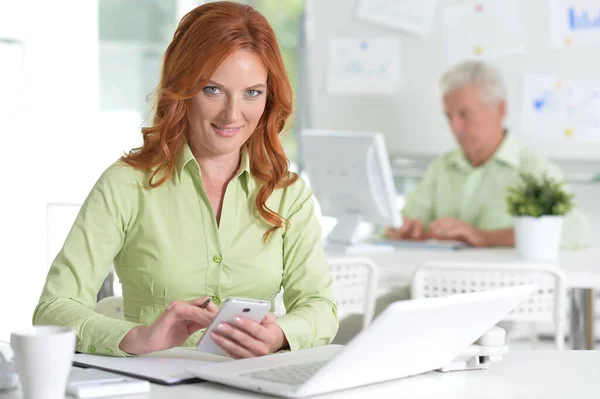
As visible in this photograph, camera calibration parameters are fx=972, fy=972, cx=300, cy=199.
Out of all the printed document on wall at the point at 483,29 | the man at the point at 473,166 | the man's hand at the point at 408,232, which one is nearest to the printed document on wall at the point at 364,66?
the printed document on wall at the point at 483,29

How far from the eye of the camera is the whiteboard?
4523mm

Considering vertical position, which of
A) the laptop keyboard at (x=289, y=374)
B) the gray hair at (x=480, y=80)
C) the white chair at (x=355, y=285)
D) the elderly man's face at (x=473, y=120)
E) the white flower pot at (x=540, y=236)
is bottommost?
the white chair at (x=355, y=285)

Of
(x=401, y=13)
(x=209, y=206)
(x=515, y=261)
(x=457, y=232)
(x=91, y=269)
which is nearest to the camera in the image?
(x=91, y=269)

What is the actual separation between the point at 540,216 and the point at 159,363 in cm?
212

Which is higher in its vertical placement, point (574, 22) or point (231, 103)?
point (574, 22)

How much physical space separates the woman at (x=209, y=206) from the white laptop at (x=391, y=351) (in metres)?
0.29

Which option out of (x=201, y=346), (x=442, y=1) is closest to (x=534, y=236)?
(x=442, y=1)

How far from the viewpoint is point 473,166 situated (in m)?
4.17

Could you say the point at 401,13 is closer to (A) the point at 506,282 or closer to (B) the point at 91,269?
(A) the point at 506,282

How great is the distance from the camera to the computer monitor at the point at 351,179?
360 centimetres

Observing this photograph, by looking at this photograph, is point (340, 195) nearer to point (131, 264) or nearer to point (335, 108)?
point (335, 108)

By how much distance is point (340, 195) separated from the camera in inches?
147

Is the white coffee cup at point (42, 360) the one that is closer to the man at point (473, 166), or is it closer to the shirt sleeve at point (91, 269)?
the shirt sleeve at point (91, 269)

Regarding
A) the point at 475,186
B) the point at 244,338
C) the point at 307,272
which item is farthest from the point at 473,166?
the point at 244,338
